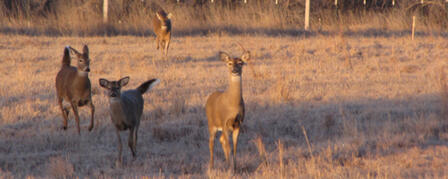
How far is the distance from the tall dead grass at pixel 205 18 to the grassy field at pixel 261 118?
205 inches

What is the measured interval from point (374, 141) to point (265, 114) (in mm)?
2142

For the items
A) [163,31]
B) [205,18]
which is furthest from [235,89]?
[205,18]

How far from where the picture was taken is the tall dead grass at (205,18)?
71.9 feet

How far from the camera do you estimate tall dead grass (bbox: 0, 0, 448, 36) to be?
71.9 feet

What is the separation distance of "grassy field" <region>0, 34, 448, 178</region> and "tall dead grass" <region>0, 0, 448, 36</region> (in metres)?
5.20

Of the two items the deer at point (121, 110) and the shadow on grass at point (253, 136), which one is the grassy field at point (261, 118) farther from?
the deer at point (121, 110)

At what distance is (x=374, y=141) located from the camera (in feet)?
27.6

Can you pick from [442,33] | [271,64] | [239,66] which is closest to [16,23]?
[271,64]

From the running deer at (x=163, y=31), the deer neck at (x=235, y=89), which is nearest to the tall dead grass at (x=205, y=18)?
the running deer at (x=163, y=31)

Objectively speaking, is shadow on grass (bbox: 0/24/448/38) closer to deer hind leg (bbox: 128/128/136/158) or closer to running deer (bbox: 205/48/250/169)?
deer hind leg (bbox: 128/128/136/158)

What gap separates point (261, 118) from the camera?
9844 mm

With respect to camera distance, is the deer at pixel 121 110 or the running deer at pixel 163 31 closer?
the deer at pixel 121 110

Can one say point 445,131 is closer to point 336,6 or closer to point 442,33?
point 442,33

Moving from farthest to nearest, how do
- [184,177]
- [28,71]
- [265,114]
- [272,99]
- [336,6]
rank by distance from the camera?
[336,6] < [28,71] < [272,99] < [265,114] < [184,177]
